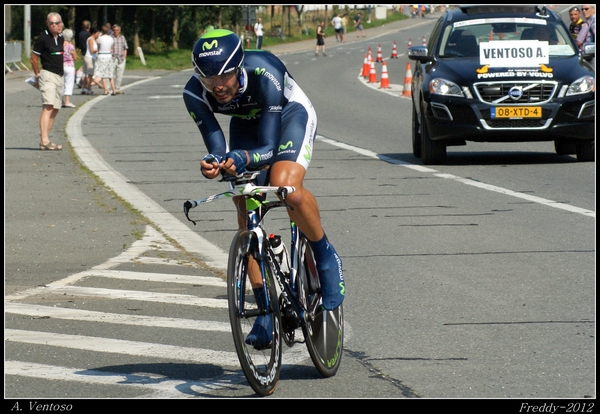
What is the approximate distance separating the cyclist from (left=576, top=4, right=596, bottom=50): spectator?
1759 centimetres

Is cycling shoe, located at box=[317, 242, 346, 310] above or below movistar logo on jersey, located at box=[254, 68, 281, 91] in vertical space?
below

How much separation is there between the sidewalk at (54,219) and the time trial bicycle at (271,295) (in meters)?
2.89

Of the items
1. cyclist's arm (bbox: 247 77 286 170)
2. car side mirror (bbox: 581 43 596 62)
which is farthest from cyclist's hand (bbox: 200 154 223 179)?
car side mirror (bbox: 581 43 596 62)

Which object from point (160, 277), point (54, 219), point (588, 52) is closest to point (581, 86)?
point (588, 52)

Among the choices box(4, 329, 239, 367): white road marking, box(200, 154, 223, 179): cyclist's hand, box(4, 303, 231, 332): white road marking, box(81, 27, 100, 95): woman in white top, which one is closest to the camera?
box(200, 154, 223, 179): cyclist's hand

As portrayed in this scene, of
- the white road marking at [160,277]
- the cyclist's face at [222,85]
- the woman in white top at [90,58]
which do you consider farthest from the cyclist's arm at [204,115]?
the woman in white top at [90,58]

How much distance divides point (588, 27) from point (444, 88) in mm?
8420

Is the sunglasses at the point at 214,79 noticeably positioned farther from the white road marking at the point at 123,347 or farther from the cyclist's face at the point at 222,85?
the white road marking at the point at 123,347

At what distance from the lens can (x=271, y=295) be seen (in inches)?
206

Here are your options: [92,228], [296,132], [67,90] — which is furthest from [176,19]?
[296,132]

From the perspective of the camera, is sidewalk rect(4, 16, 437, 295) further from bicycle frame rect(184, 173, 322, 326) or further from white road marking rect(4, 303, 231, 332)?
bicycle frame rect(184, 173, 322, 326)

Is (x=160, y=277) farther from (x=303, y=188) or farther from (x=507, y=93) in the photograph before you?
(x=507, y=93)

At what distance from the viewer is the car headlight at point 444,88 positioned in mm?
15008

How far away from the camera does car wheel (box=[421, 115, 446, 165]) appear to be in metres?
15.3
